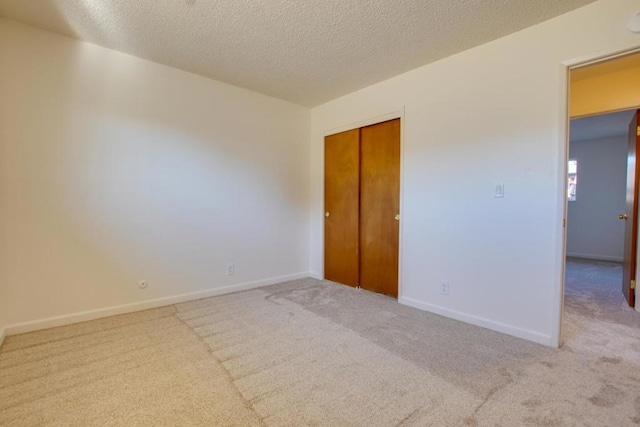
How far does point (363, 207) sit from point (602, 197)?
19.2 feet

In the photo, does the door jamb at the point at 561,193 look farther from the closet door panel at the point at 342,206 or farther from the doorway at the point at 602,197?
the closet door panel at the point at 342,206

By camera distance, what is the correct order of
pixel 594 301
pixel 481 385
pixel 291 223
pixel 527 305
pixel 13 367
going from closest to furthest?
pixel 481 385 < pixel 13 367 < pixel 527 305 < pixel 594 301 < pixel 291 223

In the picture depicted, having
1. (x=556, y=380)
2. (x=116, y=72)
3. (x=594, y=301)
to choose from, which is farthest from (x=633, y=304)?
(x=116, y=72)

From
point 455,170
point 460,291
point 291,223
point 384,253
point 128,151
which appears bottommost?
point 460,291

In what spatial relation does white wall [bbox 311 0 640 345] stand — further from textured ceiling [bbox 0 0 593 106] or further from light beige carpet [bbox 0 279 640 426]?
light beige carpet [bbox 0 279 640 426]

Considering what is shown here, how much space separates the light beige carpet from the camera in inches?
58.6

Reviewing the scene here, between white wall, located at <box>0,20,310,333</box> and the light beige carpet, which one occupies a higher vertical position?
white wall, located at <box>0,20,310,333</box>

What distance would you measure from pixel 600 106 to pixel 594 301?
6.96ft

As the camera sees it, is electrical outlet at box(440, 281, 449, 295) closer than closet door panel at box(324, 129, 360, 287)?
Yes

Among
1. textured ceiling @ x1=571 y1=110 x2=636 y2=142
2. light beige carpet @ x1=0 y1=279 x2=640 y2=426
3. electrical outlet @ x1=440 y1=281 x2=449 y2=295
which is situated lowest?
light beige carpet @ x1=0 y1=279 x2=640 y2=426

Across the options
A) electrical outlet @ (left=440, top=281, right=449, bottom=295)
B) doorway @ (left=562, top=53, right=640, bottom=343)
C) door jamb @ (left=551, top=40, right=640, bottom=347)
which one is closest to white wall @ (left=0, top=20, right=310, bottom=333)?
electrical outlet @ (left=440, top=281, right=449, bottom=295)

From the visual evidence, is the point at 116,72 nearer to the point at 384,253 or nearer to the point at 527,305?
the point at 384,253

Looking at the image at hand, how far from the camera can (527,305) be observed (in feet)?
7.81

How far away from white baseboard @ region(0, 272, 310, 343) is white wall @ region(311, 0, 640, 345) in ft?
6.36
